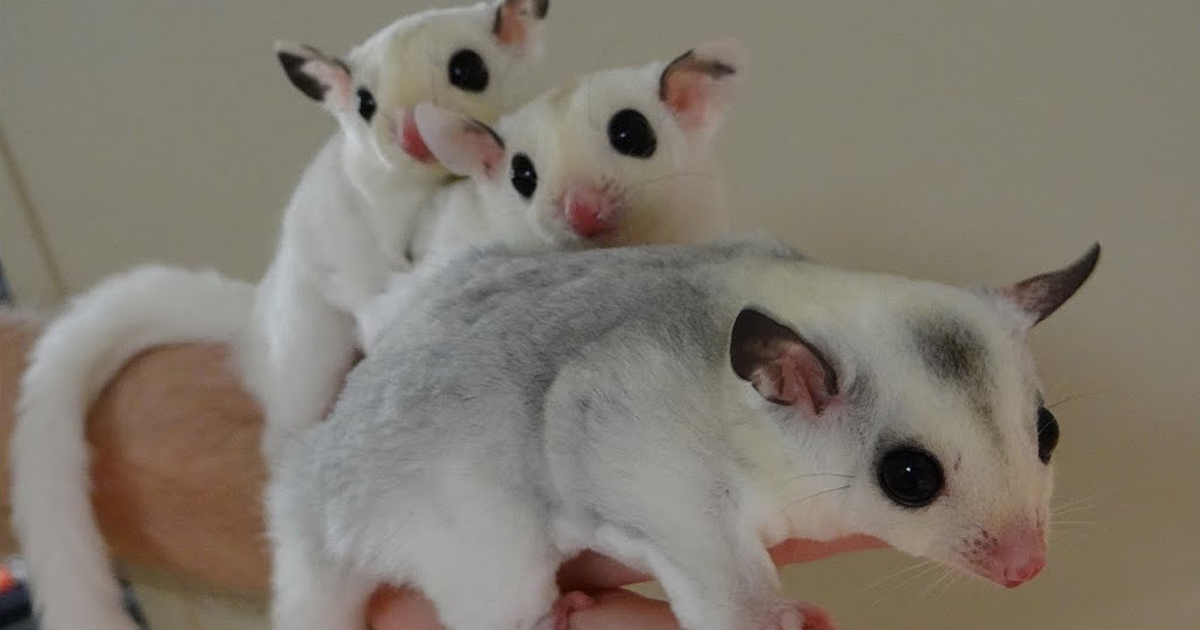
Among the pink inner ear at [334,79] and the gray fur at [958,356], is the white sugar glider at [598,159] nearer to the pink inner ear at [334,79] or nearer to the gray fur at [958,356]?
the pink inner ear at [334,79]

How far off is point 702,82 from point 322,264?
477 mm

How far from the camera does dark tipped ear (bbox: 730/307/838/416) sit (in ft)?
1.73

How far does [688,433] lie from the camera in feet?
1.99

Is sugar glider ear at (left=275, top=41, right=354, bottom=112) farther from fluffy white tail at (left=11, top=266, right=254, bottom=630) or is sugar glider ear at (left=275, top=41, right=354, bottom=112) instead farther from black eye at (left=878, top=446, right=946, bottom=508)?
black eye at (left=878, top=446, right=946, bottom=508)

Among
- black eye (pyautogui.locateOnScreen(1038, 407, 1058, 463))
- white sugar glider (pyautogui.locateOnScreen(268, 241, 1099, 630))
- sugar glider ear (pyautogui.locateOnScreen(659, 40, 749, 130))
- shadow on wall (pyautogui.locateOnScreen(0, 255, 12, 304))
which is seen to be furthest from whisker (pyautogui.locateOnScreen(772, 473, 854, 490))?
shadow on wall (pyautogui.locateOnScreen(0, 255, 12, 304))

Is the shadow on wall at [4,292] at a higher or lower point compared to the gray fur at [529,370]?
lower

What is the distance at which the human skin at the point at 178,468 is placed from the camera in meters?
1.21

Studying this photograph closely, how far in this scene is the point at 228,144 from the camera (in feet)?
5.91

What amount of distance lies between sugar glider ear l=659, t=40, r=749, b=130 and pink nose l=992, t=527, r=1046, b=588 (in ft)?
1.81

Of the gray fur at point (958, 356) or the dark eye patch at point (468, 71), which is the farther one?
the dark eye patch at point (468, 71)

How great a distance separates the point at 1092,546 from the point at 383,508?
1024mm

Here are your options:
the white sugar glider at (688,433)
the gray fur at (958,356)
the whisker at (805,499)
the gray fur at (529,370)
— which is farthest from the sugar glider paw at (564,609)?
the gray fur at (958,356)

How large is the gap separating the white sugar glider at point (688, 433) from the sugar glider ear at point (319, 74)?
401 millimetres

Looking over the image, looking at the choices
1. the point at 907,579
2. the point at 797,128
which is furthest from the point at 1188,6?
the point at 907,579
